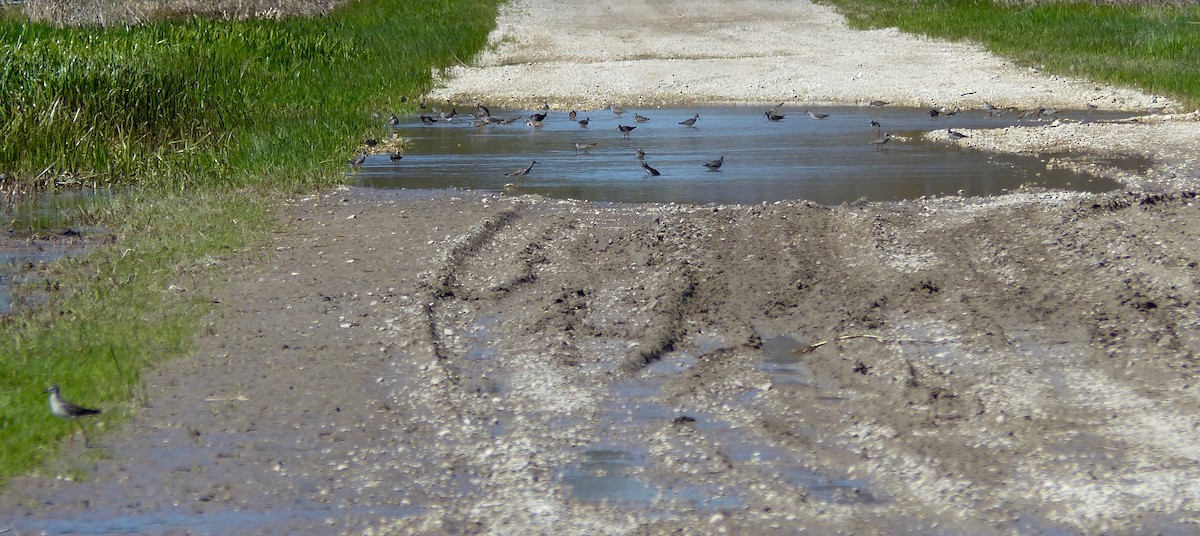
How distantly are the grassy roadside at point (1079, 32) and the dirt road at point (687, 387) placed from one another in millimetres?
9981

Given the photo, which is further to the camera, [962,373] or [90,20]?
[90,20]

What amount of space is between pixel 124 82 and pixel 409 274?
6.68 metres

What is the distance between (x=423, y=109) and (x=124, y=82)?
193 inches

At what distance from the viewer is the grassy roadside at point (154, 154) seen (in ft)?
22.9

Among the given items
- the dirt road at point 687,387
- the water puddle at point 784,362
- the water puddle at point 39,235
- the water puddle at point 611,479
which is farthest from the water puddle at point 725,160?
the water puddle at point 611,479

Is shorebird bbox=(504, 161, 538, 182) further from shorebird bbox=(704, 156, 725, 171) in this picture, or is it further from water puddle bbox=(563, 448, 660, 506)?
water puddle bbox=(563, 448, 660, 506)

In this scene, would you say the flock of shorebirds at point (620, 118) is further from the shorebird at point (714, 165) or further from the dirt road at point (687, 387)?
the dirt road at point (687, 387)

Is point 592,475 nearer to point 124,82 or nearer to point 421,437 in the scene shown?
point 421,437

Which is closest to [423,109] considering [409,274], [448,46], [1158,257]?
[448,46]

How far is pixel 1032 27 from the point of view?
25609 millimetres

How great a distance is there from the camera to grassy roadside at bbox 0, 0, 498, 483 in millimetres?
6989

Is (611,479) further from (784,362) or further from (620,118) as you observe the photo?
(620,118)

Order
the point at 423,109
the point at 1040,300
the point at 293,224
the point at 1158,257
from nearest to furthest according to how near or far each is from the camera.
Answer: the point at 1040,300
the point at 1158,257
the point at 293,224
the point at 423,109

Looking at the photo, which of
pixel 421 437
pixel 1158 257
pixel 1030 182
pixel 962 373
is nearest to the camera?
pixel 421 437
